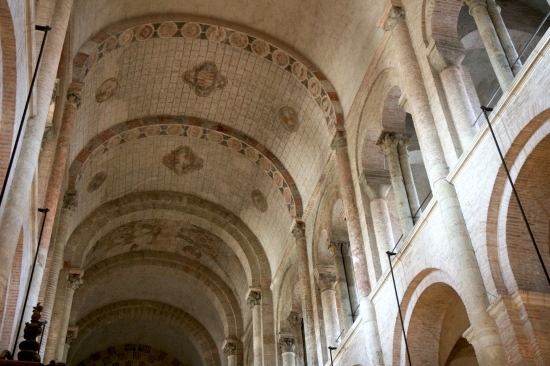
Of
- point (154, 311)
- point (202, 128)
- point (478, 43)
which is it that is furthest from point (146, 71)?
point (154, 311)

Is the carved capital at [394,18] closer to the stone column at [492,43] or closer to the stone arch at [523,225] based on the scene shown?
the stone column at [492,43]

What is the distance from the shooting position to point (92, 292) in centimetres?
2239

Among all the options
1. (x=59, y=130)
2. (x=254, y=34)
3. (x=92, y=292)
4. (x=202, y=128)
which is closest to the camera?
(x=59, y=130)

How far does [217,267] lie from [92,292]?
4.60 meters

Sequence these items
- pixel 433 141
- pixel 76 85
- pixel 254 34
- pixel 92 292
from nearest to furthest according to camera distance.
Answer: pixel 433 141 < pixel 76 85 < pixel 254 34 < pixel 92 292

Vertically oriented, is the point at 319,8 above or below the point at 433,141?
above

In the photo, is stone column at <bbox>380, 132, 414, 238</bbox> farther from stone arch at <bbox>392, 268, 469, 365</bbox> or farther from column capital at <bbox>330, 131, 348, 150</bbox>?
column capital at <bbox>330, 131, 348, 150</bbox>

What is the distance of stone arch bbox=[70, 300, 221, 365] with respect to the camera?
81.2ft

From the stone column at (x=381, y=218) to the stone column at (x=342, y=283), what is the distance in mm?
2110

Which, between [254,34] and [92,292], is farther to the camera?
[92,292]

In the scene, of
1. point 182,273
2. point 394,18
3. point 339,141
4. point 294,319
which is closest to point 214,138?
point 339,141

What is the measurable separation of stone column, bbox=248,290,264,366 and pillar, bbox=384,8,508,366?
387 inches

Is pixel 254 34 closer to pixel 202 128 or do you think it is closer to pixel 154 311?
pixel 202 128

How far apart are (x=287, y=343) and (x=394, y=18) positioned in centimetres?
989
